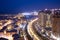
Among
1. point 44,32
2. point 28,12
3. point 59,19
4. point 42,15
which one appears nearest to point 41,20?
point 42,15

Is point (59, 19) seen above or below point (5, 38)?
above

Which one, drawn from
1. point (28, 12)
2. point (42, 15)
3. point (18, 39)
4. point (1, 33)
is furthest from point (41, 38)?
point (28, 12)

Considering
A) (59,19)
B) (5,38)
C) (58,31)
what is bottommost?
(5,38)

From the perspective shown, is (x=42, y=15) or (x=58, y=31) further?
(x=42, y=15)

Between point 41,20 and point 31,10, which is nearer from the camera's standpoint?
point 41,20

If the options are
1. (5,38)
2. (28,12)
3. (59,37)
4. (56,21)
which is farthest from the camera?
(28,12)

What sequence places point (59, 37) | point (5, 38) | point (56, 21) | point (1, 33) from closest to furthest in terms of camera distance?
point (59, 37), point (56, 21), point (5, 38), point (1, 33)

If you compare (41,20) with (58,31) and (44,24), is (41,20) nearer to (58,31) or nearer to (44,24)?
(44,24)

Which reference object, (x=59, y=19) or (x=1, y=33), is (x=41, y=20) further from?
(x=59, y=19)

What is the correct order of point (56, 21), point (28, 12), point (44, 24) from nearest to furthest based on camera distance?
1. point (56, 21)
2. point (44, 24)
3. point (28, 12)
